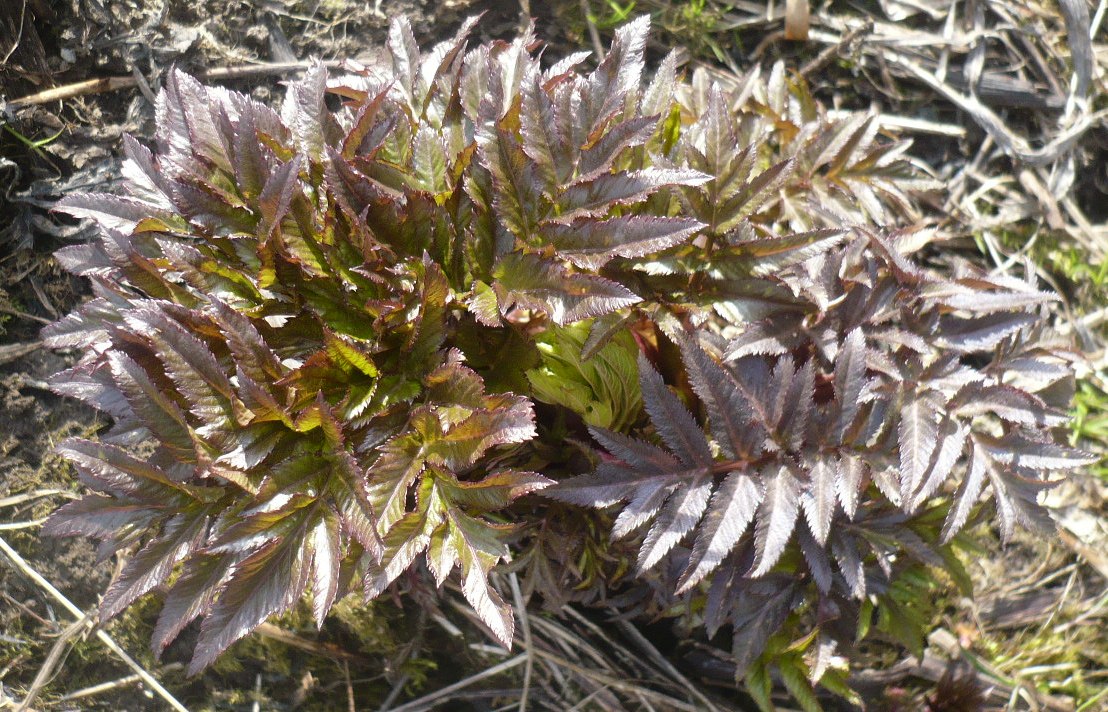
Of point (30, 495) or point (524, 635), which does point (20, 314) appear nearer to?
point (30, 495)

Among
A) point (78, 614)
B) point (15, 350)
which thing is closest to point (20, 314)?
point (15, 350)

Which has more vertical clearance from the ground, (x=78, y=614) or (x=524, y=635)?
(x=78, y=614)

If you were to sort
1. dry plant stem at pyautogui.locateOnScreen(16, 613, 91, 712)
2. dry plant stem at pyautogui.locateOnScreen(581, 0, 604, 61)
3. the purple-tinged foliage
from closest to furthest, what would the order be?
the purple-tinged foliage, dry plant stem at pyautogui.locateOnScreen(16, 613, 91, 712), dry plant stem at pyautogui.locateOnScreen(581, 0, 604, 61)

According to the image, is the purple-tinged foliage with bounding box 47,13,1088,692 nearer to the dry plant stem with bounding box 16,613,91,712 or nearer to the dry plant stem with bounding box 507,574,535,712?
the dry plant stem with bounding box 507,574,535,712

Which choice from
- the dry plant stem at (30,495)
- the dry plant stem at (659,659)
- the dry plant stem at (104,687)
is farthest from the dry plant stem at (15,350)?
the dry plant stem at (659,659)

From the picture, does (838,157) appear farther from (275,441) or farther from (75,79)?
(75,79)

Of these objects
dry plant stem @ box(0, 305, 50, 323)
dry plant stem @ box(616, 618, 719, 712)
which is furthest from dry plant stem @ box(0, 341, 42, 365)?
dry plant stem @ box(616, 618, 719, 712)
